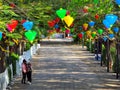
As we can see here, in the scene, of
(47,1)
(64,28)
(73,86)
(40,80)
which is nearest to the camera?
(47,1)

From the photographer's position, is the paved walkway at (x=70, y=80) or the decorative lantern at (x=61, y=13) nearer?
the decorative lantern at (x=61, y=13)

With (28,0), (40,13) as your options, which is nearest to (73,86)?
(28,0)

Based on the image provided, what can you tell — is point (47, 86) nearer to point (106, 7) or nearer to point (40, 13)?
point (106, 7)

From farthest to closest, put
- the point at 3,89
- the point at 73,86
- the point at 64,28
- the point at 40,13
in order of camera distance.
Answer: the point at 73,86 < the point at 3,89 < the point at 64,28 < the point at 40,13

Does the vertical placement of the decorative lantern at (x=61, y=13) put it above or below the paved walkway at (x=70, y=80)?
above

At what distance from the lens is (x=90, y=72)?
1172 inches

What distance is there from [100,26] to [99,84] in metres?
7.41

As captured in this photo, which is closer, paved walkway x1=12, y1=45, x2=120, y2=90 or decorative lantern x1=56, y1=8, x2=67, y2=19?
decorative lantern x1=56, y1=8, x2=67, y2=19

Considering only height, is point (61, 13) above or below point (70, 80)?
above

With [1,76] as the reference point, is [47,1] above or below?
above

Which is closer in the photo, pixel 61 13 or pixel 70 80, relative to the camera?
pixel 61 13

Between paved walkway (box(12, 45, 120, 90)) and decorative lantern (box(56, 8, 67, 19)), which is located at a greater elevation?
decorative lantern (box(56, 8, 67, 19))

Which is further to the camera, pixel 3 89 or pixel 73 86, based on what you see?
pixel 73 86

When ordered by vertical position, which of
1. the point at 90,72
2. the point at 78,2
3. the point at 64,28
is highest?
the point at 78,2
